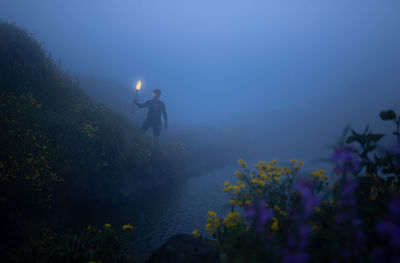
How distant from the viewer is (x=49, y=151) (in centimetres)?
586

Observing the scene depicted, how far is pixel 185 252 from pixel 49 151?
16.1ft

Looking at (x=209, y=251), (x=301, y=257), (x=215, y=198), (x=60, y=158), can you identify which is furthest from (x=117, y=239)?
(x=215, y=198)

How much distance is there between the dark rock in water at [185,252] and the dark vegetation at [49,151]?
7.74ft

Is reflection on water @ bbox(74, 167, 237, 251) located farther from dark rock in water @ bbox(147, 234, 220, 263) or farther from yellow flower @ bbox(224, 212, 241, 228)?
dark rock in water @ bbox(147, 234, 220, 263)

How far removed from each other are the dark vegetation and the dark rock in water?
7.74 ft

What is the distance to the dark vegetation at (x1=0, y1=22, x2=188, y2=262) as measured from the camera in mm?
4688

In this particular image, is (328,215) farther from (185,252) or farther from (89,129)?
(89,129)

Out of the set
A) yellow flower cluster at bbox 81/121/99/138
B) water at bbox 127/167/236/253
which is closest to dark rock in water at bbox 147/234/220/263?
water at bbox 127/167/236/253

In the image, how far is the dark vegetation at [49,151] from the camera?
4688 millimetres

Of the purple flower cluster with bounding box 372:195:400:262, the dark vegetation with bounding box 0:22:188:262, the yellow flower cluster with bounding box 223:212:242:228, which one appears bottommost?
the purple flower cluster with bounding box 372:195:400:262

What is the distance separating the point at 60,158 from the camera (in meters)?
6.06

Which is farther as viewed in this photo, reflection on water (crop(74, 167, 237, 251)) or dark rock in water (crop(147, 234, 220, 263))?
reflection on water (crop(74, 167, 237, 251))

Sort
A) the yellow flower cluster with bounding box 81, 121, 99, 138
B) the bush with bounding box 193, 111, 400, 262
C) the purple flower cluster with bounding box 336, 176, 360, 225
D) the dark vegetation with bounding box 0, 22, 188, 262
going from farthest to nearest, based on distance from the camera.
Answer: the yellow flower cluster with bounding box 81, 121, 99, 138 → the dark vegetation with bounding box 0, 22, 188, 262 → the purple flower cluster with bounding box 336, 176, 360, 225 → the bush with bounding box 193, 111, 400, 262

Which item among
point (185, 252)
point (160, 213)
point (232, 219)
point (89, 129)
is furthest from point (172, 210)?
point (185, 252)
